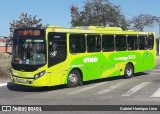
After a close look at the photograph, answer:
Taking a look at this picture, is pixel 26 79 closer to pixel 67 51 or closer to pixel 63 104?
pixel 67 51

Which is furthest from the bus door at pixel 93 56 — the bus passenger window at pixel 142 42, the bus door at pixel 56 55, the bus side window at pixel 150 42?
the bus side window at pixel 150 42

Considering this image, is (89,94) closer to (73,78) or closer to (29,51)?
(73,78)

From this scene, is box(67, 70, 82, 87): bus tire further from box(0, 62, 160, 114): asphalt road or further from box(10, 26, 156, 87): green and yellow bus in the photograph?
box(0, 62, 160, 114): asphalt road

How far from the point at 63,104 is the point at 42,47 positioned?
4.31m

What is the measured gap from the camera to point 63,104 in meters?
13.7

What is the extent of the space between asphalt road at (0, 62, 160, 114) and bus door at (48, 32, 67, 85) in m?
0.63

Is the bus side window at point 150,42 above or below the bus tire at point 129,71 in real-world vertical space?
above

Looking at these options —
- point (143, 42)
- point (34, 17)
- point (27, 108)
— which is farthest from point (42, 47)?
point (34, 17)

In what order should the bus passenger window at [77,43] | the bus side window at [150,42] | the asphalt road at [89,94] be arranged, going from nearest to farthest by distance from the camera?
1. the asphalt road at [89,94]
2. the bus passenger window at [77,43]
3. the bus side window at [150,42]

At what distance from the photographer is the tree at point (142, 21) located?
5903cm

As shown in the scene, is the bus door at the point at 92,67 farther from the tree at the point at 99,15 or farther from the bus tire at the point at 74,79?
the tree at the point at 99,15

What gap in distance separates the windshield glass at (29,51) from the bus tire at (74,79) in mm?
1994

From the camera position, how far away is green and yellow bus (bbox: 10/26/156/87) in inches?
688

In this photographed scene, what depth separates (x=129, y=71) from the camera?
2378 centimetres
